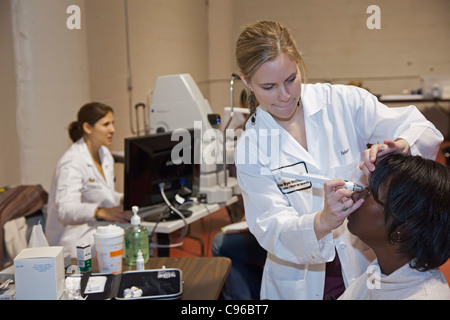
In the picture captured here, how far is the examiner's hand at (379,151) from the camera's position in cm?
115

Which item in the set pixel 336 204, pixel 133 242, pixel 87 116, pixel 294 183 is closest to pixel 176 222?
pixel 133 242

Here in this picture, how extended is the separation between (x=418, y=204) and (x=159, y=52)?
76.7 inches

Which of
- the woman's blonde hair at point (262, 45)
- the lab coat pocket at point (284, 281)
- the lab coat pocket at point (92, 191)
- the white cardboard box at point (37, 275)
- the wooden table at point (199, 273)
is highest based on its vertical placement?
the woman's blonde hair at point (262, 45)

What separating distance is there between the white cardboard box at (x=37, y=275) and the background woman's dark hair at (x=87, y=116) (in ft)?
4.60

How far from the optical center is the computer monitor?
6.23 feet

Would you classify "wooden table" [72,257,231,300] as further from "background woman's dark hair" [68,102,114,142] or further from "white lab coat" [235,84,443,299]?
"background woman's dark hair" [68,102,114,142]

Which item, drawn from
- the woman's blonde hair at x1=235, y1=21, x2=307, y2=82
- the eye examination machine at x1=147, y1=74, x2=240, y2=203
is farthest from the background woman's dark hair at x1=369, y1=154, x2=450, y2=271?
the eye examination machine at x1=147, y1=74, x2=240, y2=203

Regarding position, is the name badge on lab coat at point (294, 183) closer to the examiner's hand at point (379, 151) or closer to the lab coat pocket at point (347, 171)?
the lab coat pocket at point (347, 171)

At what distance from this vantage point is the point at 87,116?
2396 mm

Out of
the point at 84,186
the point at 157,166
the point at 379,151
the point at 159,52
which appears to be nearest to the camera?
the point at 379,151

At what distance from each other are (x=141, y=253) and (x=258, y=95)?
24.2 inches

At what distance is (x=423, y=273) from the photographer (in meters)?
1.15

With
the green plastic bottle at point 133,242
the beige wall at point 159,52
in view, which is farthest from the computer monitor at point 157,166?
the green plastic bottle at point 133,242

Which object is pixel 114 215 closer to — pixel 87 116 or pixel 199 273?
pixel 87 116
